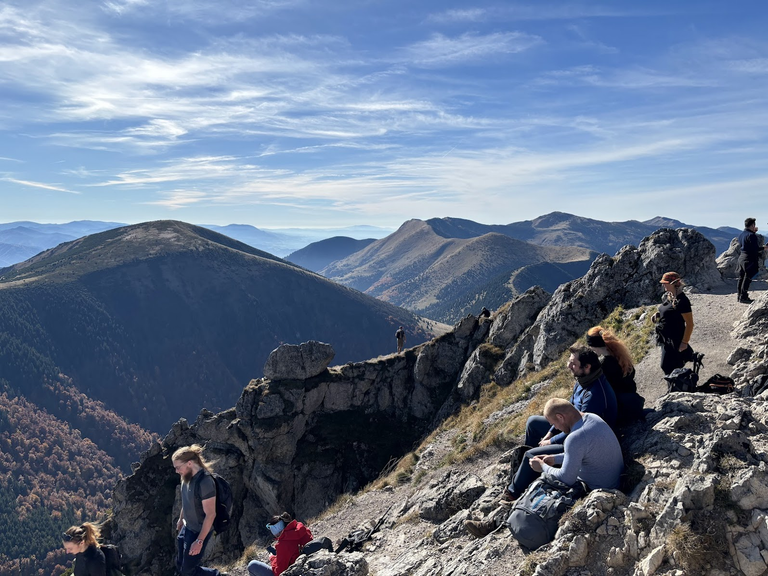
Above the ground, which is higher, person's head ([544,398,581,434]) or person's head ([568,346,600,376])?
person's head ([568,346,600,376])

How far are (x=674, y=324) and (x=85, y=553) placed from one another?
16105 millimetres

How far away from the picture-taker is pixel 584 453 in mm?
8531

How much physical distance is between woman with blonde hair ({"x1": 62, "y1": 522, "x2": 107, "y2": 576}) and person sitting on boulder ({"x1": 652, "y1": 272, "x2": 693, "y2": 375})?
15.6 metres

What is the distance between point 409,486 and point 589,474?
49.8 ft

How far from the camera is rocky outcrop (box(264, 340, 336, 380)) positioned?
42.0 metres

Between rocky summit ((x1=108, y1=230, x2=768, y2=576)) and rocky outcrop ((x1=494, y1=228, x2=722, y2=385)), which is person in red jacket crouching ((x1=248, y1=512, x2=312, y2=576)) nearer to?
rocky summit ((x1=108, y1=230, x2=768, y2=576))

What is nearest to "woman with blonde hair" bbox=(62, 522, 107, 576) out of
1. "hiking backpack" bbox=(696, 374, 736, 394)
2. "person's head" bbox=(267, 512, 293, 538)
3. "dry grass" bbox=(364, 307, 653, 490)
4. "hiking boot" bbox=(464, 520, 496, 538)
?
"person's head" bbox=(267, 512, 293, 538)

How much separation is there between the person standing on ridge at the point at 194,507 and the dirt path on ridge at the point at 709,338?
1362 cm

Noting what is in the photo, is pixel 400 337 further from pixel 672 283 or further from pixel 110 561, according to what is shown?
pixel 110 561

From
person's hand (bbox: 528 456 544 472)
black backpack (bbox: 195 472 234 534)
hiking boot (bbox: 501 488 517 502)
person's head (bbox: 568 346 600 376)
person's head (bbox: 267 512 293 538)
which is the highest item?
person's head (bbox: 568 346 600 376)

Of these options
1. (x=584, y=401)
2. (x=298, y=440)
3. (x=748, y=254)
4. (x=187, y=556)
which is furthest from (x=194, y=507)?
(x=298, y=440)

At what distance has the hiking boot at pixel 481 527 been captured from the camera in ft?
33.3

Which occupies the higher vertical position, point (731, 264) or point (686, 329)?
point (731, 264)

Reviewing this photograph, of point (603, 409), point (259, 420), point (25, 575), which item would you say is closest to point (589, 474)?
point (603, 409)
